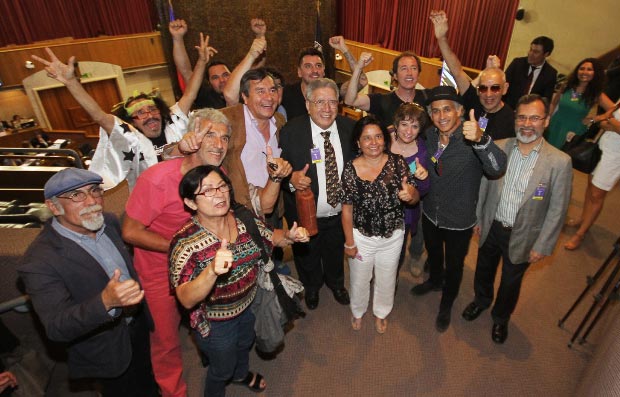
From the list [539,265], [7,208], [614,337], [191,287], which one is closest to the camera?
[191,287]

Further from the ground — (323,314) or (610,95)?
(610,95)

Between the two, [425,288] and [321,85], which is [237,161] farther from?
[425,288]

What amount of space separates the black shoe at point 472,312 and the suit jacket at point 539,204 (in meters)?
0.80

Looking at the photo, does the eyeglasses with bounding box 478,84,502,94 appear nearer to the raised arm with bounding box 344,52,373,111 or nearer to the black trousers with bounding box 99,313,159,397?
the raised arm with bounding box 344,52,373,111

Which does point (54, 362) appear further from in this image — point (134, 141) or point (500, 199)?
point (500, 199)

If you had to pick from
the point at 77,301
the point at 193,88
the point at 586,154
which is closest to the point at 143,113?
the point at 193,88

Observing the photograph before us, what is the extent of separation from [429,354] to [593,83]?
3.78 meters

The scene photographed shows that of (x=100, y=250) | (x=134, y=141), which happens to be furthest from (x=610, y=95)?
(x=100, y=250)

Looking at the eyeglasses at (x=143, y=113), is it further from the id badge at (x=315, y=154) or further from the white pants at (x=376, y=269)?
the white pants at (x=376, y=269)

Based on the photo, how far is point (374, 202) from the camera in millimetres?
2549

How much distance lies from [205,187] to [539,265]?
381 cm

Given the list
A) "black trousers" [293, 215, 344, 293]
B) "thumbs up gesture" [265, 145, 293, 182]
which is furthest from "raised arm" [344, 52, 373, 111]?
"thumbs up gesture" [265, 145, 293, 182]

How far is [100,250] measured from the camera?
1.96 meters

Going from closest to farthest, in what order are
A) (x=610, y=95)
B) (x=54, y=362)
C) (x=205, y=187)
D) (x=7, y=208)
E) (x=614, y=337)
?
1. (x=205, y=187)
2. (x=614, y=337)
3. (x=54, y=362)
4. (x=7, y=208)
5. (x=610, y=95)
